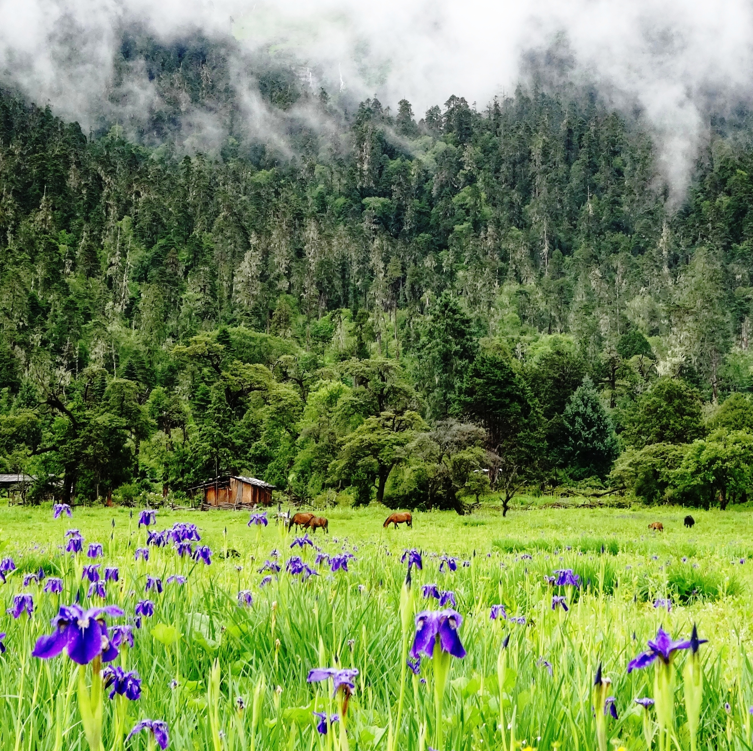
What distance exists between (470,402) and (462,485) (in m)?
16.2

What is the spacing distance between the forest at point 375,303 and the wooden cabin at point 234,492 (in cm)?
122

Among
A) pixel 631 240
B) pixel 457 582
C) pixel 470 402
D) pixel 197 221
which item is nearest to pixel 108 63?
pixel 197 221

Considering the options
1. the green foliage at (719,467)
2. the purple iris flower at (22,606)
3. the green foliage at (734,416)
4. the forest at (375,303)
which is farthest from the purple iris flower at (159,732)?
the green foliage at (734,416)

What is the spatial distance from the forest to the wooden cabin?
47.9 inches

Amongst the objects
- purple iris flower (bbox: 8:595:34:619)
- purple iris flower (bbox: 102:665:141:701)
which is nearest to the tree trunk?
purple iris flower (bbox: 8:595:34:619)

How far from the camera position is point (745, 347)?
92.6 m

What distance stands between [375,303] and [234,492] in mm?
65120

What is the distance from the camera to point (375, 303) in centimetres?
10619

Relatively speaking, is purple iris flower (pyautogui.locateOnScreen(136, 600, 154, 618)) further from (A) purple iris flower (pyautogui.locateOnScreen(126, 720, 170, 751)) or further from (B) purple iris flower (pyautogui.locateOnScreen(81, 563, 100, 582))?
(A) purple iris flower (pyautogui.locateOnScreen(126, 720, 170, 751))

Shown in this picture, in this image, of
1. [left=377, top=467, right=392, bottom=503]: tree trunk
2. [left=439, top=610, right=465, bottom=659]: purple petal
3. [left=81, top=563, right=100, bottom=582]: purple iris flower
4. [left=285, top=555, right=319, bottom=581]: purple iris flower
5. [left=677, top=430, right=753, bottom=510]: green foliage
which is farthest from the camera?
[left=377, top=467, right=392, bottom=503]: tree trunk

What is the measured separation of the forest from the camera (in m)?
42.1

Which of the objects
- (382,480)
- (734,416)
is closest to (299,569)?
(382,480)

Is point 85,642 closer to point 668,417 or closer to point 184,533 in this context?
point 184,533

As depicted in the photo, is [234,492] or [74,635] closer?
[74,635]
